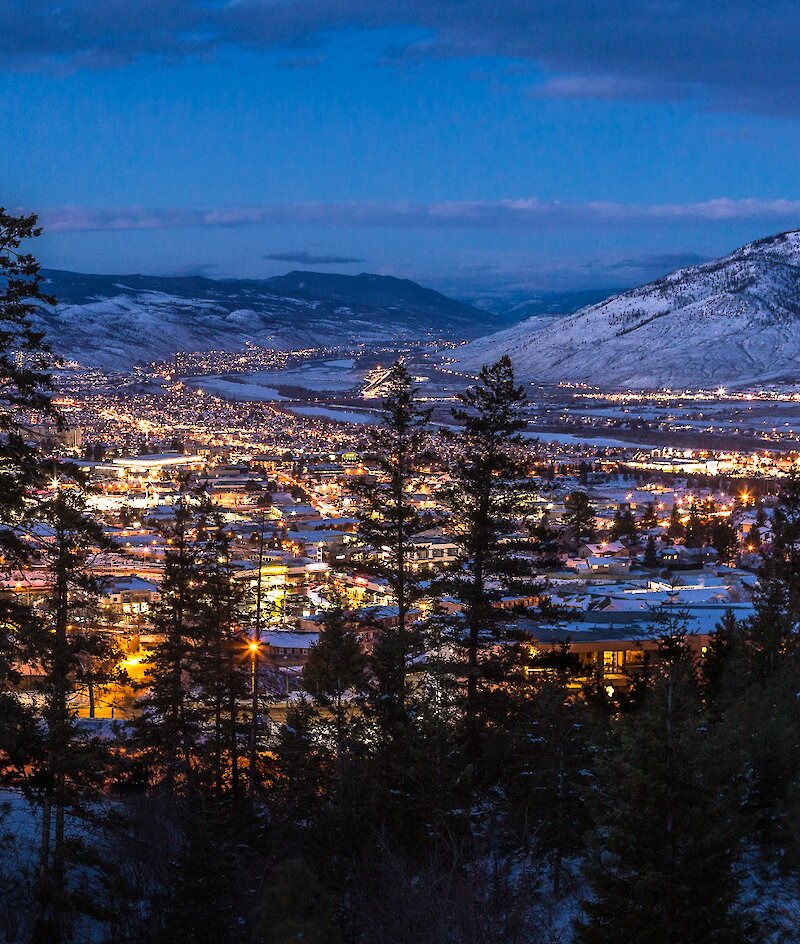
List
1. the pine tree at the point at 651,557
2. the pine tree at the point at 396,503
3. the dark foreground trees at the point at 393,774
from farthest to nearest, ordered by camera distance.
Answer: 1. the pine tree at the point at 651,557
2. the pine tree at the point at 396,503
3. the dark foreground trees at the point at 393,774

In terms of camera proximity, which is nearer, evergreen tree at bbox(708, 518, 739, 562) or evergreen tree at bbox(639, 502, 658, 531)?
evergreen tree at bbox(708, 518, 739, 562)

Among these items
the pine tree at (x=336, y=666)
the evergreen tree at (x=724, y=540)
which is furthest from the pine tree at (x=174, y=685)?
the evergreen tree at (x=724, y=540)

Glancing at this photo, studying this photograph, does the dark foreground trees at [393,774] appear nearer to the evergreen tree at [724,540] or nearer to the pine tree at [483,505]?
the pine tree at [483,505]

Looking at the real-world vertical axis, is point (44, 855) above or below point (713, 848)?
below

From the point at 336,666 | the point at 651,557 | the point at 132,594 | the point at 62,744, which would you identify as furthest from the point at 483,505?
the point at 651,557

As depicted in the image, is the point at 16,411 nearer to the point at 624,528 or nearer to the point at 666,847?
the point at 666,847

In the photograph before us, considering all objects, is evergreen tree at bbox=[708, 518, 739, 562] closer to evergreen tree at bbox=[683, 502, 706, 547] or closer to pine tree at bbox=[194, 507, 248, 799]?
evergreen tree at bbox=[683, 502, 706, 547]

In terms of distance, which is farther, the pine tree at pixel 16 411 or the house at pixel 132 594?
the house at pixel 132 594

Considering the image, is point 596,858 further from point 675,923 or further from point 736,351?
point 736,351

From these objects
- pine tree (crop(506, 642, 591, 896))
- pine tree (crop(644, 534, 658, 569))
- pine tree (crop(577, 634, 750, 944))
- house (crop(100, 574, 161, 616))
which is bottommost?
house (crop(100, 574, 161, 616))

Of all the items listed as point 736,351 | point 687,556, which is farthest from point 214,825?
point 736,351

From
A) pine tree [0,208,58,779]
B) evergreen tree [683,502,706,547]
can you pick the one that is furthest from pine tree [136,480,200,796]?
evergreen tree [683,502,706,547]
